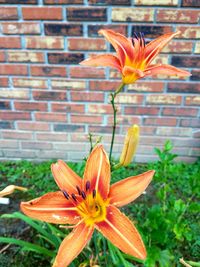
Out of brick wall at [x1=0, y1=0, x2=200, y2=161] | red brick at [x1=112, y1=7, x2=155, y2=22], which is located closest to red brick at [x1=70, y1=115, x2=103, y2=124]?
brick wall at [x1=0, y1=0, x2=200, y2=161]

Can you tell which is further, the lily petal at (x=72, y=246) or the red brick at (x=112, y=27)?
the red brick at (x=112, y=27)

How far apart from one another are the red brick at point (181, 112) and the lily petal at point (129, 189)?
1.24 m

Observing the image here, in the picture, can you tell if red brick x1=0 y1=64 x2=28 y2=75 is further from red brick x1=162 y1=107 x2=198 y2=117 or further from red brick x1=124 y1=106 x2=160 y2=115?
red brick x1=162 y1=107 x2=198 y2=117

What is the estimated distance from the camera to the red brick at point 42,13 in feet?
5.17

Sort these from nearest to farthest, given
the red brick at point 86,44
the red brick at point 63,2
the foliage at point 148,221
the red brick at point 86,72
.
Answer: the foliage at point 148,221 < the red brick at point 63,2 < the red brick at point 86,44 < the red brick at point 86,72

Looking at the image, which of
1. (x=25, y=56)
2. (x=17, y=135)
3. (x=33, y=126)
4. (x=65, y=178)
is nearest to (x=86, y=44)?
(x=25, y=56)

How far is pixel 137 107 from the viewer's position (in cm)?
189

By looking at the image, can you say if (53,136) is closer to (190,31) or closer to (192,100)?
(192,100)

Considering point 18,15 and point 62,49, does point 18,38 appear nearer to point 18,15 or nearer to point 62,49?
point 18,15

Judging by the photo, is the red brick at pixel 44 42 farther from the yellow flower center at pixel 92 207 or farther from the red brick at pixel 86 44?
the yellow flower center at pixel 92 207

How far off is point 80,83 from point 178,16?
675mm

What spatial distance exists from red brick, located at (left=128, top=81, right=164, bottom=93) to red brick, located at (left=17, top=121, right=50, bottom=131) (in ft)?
2.07

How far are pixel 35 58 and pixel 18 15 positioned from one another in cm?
25

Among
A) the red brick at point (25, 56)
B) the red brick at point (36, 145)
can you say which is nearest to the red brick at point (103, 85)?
the red brick at point (25, 56)
